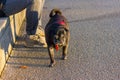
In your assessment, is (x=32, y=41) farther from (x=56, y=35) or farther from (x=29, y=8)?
(x=56, y=35)

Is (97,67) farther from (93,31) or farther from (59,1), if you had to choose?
(59,1)

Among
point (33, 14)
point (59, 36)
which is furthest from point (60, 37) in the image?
point (33, 14)

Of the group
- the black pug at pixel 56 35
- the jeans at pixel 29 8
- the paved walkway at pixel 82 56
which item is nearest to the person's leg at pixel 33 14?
the jeans at pixel 29 8

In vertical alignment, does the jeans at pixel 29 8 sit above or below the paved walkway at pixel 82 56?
above

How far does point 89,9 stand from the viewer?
7.50m

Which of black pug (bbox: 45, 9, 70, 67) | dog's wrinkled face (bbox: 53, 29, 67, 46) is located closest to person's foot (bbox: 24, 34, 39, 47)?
black pug (bbox: 45, 9, 70, 67)

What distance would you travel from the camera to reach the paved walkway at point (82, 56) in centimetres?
434

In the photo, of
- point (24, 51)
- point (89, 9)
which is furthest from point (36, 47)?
point (89, 9)

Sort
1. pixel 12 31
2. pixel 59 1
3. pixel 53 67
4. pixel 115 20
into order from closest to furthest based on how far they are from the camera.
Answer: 1. pixel 53 67
2. pixel 12 31
3. pixel 115 20
4. pixel 59 1

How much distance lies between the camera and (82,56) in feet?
16.0

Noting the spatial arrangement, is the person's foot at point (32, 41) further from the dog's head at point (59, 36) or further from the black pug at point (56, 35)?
the dog's head at point (59, 36)

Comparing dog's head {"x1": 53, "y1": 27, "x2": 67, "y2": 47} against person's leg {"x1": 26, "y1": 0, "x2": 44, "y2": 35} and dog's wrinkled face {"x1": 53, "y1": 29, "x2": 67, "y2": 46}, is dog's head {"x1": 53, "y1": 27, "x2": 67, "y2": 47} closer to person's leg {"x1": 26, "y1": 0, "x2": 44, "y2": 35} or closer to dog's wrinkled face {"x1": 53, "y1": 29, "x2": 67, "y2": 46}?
dog's wrinkled face {"x1": 53, "y1": 29, "x2": 67, "y2": 46}

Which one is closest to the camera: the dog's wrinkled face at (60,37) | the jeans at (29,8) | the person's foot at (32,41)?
the dog's wrinkled face at (60,37)

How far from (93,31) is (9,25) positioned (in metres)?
1.66
